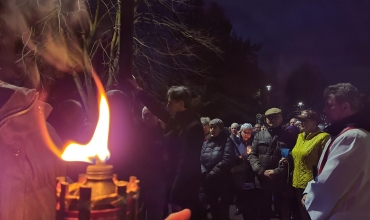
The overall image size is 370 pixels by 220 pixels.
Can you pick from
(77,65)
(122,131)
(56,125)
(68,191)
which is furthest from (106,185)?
(77,65)

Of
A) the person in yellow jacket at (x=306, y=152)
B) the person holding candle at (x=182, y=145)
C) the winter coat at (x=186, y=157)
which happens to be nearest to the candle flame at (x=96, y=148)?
the person holding candle at (x=182, y=145)

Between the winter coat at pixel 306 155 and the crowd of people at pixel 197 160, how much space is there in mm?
16

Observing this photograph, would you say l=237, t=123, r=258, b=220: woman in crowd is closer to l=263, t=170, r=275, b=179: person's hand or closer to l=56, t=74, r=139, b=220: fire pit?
l=263, t=170, r=275, b=179: person's hand

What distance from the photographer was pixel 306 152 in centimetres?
565

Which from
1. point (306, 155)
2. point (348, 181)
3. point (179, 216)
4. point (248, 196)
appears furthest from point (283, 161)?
point (179, 216)

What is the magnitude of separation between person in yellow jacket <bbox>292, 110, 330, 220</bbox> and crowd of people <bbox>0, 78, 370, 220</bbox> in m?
0.02

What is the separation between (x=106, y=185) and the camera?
2.93ft

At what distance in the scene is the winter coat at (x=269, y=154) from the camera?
630 cm

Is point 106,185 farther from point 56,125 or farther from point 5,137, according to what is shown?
point 56,125

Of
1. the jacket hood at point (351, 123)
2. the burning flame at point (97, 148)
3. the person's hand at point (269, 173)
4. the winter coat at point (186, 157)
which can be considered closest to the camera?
the burning flame at point (97, 148)

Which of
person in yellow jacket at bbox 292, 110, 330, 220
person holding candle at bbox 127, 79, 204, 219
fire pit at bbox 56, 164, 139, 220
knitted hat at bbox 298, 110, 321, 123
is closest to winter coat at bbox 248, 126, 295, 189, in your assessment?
person in yellow jacket at bbox 292, 110, 330, 220

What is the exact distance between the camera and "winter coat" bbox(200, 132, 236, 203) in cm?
607

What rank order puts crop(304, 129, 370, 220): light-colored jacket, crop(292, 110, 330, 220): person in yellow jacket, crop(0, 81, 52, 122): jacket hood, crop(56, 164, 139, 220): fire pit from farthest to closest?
1. crop(292, 110, 330, 220): person in yellow jacket
2. crop(304, 129, 370, 220): light-colored jacket
3. crop(0, 81, 52, 122): jacket hood
4. crop(56, 164, 139, 220): fire pit

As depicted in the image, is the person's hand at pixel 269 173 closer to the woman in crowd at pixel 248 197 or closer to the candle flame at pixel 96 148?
the woman in crowd at pixel 248 197
